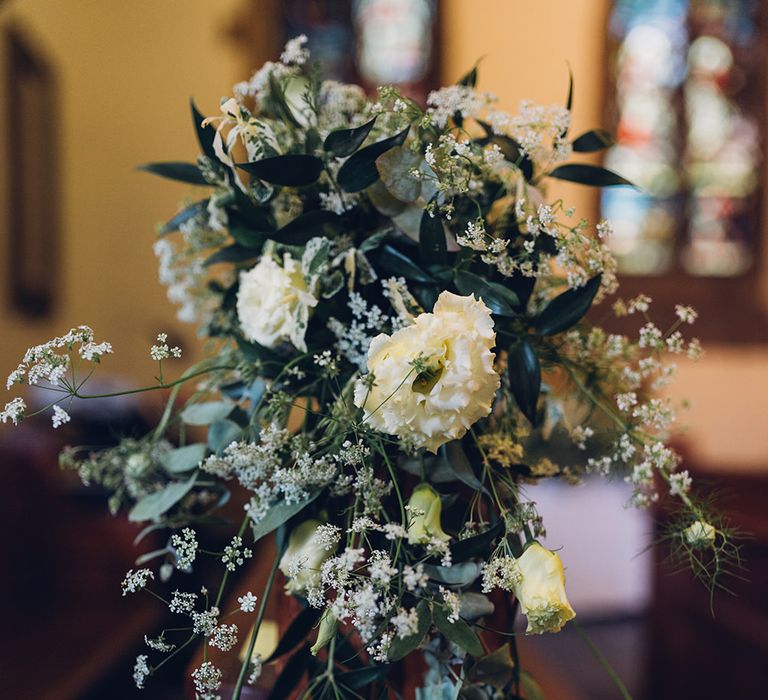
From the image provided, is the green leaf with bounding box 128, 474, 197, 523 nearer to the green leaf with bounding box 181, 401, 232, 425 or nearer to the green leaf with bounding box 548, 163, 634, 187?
the green leaf with bounding box 181, 401, 232, 425

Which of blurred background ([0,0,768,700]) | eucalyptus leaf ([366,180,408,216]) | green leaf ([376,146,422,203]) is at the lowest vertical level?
blurred background ([0,0,768,700])

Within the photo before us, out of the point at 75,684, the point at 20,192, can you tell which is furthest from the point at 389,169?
the point at 20,192

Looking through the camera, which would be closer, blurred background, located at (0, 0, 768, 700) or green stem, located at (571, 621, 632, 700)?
green stem, located at (571, 621, 632, 700)

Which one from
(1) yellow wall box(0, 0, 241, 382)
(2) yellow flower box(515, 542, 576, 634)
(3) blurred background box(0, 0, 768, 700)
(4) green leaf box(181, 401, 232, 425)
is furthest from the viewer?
(1) yellow wall box(0, 0, 241, 382)

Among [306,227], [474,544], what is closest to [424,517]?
[474,544]

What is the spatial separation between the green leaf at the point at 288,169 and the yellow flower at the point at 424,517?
278 millimetres

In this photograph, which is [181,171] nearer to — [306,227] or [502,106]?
[306,227]

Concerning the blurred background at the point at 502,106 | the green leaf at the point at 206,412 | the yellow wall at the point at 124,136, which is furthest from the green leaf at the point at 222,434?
the yellow wall at the point at 124,136

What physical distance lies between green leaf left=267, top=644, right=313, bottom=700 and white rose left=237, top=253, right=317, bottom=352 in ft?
0.88

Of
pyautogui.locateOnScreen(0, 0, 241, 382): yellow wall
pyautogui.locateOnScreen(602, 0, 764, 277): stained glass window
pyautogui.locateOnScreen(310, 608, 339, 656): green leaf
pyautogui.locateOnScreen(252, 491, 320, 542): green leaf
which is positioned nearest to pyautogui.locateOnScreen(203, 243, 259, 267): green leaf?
pyautogui.locateOnScreen(252, 491, 320, 542): green leaf

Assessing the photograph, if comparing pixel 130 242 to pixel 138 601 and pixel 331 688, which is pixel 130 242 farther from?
pixel 331 688

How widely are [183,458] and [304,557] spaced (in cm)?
24

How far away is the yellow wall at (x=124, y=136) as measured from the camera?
3.51 m

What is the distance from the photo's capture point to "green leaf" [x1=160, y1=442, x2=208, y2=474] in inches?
29.3
